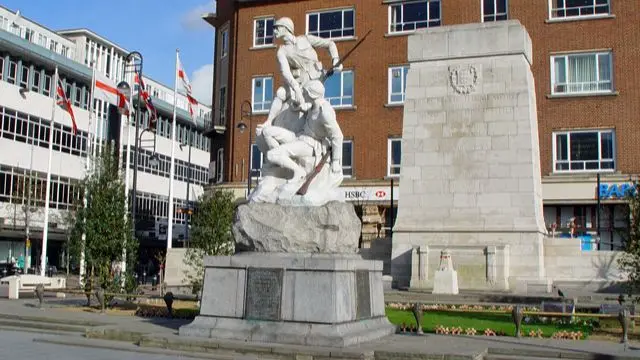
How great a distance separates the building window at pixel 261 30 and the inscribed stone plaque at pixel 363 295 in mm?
35206

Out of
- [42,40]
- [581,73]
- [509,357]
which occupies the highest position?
[42,40]

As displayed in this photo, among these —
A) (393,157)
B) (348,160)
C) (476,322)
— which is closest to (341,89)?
(348,160)

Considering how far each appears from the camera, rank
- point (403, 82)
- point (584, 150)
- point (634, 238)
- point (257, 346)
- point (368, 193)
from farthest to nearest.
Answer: point (403, 82)
point (368, 193)
point (584, 150)
point (634, 238)
point (257, 346)

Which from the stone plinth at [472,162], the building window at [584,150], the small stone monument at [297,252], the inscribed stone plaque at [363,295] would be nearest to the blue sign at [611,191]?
the building window at [584,150]

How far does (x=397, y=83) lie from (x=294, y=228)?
3100 centimetres

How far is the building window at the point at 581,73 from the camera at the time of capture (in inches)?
1521

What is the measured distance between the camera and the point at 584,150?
38281 millimetres

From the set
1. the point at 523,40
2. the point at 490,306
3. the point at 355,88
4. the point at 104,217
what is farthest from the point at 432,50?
the point at 355,88

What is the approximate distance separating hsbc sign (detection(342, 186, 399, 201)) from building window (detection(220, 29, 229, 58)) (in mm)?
13918

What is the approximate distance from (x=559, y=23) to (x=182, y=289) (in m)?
24.0

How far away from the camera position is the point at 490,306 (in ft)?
65.8

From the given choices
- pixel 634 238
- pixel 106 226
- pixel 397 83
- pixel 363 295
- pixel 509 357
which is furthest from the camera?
pixel 397 83

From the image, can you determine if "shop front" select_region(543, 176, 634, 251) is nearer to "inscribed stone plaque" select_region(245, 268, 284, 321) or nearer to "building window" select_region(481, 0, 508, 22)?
"building window" select_region(481, 0, 508, 22)

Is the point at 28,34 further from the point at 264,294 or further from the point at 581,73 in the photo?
the point at 264,294
